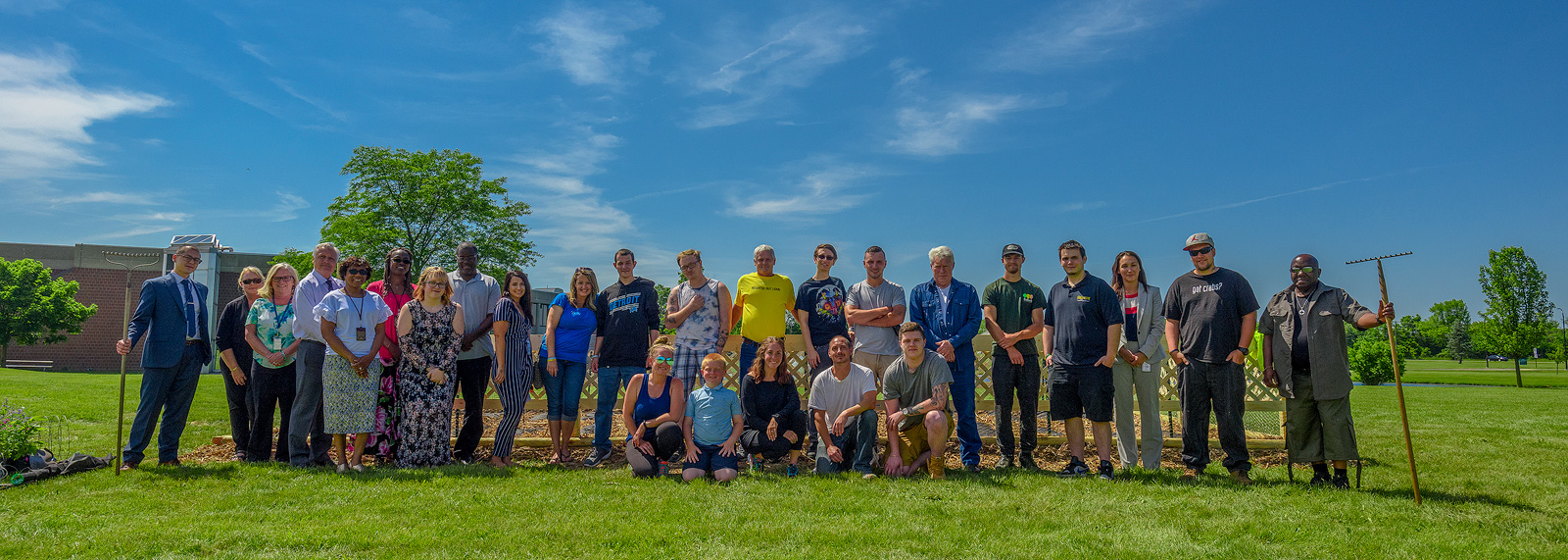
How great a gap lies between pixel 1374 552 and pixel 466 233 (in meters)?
29.4

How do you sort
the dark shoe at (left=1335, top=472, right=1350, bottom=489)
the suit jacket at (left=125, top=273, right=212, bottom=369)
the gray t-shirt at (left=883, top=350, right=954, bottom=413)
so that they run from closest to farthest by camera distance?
the dark shoe at (left=1335, top=472, right=1350, bottom=489), the gray t-shirt at (left=883, top=350, right=954, bottom=413), the suit jacket at (left=125, top=273, right=212, bottom=369)

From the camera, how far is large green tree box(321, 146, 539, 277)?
26.8m

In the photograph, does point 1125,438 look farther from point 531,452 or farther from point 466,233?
point 466,233

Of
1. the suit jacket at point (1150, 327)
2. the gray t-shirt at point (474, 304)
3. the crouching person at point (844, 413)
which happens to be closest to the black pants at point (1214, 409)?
the suit jacket at point (1150, 327)

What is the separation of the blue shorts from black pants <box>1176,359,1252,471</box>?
3212mm

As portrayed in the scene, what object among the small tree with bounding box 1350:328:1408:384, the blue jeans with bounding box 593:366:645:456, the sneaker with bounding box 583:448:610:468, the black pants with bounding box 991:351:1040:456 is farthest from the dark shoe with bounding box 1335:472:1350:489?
the small tree with bounding box 1350:328:1408:384

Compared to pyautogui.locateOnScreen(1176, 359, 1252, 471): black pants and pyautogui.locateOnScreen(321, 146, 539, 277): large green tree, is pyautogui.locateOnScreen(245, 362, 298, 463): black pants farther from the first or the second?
pyautogui.locateOnScreen(321, 146, 539, 277): large green tree

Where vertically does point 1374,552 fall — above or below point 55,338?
below

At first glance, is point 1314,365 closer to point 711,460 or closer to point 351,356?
point 711,460

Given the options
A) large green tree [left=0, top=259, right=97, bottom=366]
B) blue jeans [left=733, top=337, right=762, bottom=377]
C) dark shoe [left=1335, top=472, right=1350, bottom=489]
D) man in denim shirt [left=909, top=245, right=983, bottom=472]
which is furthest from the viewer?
large green tree [left=0, top=259, right=97, bottom=366]

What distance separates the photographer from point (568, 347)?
20.4 feet

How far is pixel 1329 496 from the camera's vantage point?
15.7 feet

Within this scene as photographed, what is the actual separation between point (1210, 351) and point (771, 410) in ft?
10.5

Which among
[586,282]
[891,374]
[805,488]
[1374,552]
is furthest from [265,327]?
[1374,552]
